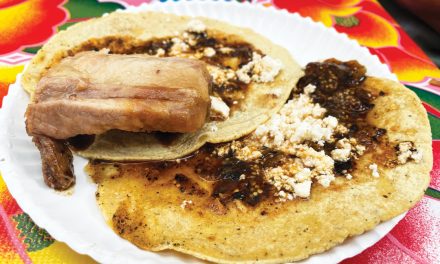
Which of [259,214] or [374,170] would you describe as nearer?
[259,214]

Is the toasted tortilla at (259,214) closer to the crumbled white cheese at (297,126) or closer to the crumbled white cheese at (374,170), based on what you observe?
the crumbled white cheese at (374,170)

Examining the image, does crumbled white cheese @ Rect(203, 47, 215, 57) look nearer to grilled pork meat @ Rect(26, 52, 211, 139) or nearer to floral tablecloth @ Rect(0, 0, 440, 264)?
grilled pork meat @ Rect(26, 52, 211, 139)

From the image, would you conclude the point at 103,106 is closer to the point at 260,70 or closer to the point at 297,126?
the point at 297,126

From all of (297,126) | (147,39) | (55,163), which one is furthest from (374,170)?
(147,39)

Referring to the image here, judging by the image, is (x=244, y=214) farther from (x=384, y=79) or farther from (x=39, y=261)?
(x=384, y=79)

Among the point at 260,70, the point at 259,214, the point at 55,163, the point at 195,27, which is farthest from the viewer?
the point at 195,27

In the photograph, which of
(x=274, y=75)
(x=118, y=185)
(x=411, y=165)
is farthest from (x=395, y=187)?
(x=118, y=185)
